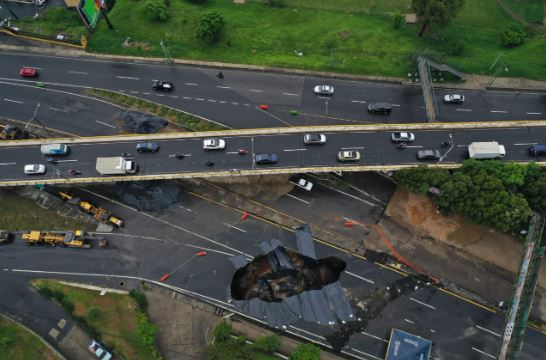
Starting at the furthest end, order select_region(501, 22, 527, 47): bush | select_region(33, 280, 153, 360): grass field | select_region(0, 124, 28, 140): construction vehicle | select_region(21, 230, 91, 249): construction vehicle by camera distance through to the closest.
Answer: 1. select_region(501, 22, 527, 47): bush
2. select_region(0, 124, 28, 140): construction vehicle
3. select_region(21, 230, 91, 249): construction vehicle
4. select_region(33, 280, 153, 360): grass field

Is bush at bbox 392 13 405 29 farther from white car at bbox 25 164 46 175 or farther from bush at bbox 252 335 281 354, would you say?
white car at bbox 25 164 46 175

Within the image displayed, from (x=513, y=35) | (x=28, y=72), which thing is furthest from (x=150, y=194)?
(x=513, y=35)

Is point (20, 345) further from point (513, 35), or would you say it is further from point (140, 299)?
point (513, 35)

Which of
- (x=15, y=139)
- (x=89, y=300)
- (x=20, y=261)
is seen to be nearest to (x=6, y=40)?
(x=15, y=139)

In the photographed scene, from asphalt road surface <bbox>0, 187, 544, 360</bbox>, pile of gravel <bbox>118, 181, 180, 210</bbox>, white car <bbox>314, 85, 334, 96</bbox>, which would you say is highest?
white car <bbox>314, 85, 334, 96</bbox>

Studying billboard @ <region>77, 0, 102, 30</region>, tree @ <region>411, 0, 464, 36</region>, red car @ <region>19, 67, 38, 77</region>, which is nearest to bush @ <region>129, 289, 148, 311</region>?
red car @ <region>19, 67, 38, 77</region>

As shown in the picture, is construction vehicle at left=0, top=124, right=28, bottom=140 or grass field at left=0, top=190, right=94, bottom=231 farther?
construction vehicle at left=0, top=124, right=28, bottom=140

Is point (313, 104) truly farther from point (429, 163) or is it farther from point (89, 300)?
point (89, 300)
